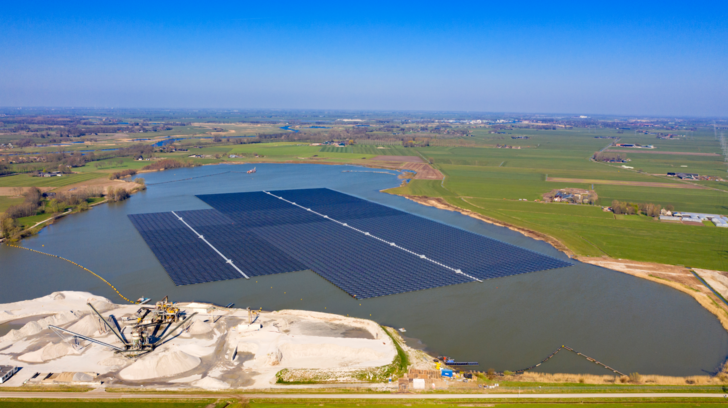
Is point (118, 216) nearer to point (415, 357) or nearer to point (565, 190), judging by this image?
point (415, 357)

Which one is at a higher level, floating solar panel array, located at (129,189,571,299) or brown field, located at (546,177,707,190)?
brown field, located at (546,177,707,190)

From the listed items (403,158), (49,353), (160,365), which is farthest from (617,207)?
(49,353)

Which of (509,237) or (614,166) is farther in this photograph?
(614,166)

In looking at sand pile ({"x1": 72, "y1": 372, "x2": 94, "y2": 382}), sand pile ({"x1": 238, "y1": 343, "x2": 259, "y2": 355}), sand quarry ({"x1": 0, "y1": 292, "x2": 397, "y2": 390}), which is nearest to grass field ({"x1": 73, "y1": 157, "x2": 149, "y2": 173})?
sand quarry ({"x1": 0, "y1": 292, "x2": 397, "y2": 390})

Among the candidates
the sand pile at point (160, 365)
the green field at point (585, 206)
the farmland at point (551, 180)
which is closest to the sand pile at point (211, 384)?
the sand pile at point (160, 365)

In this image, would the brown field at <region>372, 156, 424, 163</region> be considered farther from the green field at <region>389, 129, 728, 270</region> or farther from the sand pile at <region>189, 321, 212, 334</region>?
the sand pile at <region>189, 321, 212, 334</region>

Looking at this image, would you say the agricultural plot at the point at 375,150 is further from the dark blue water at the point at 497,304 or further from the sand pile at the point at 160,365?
the sand pile at the point at 160,365

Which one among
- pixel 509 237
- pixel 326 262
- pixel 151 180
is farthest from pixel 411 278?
pixel 151 180
